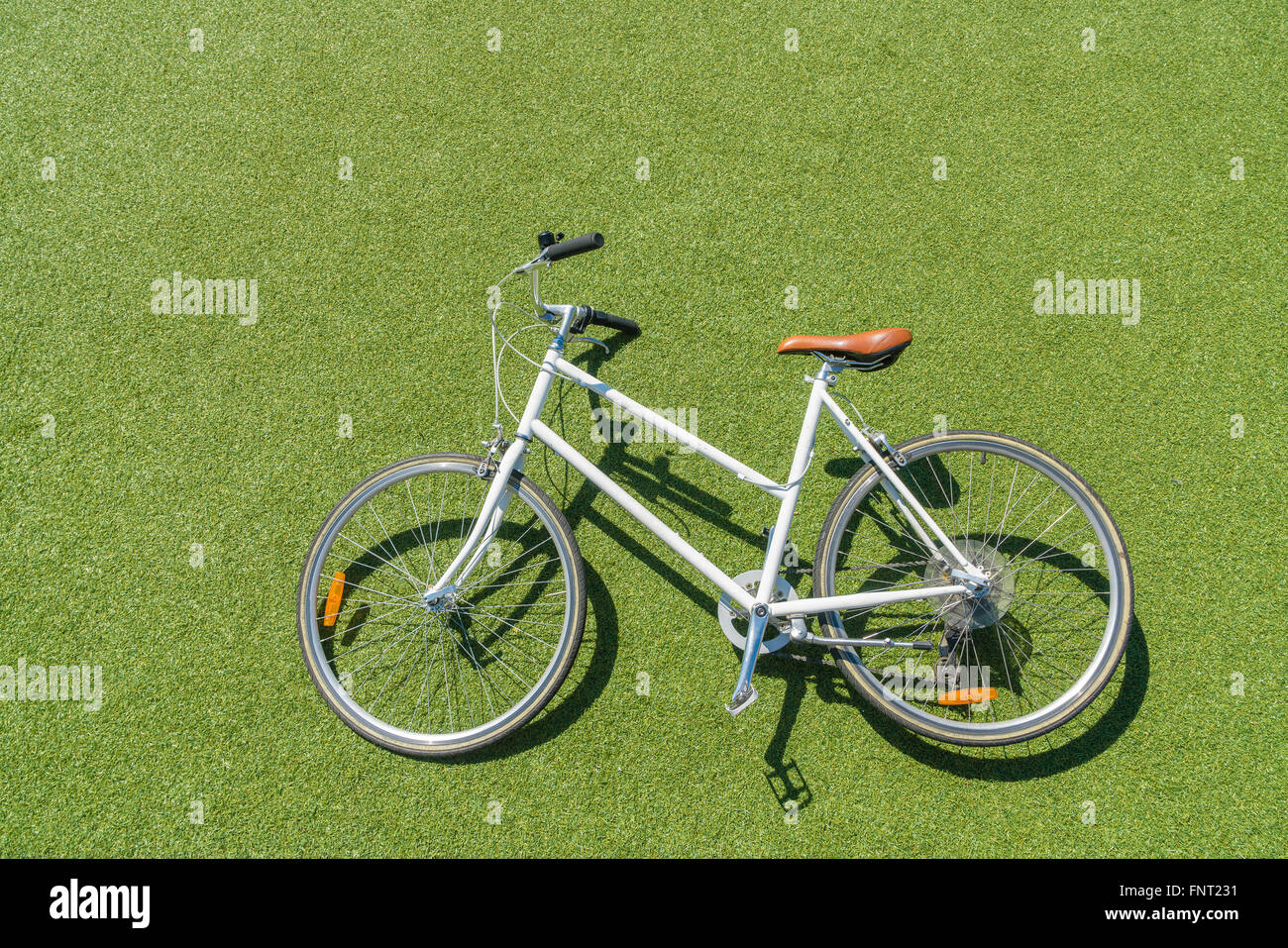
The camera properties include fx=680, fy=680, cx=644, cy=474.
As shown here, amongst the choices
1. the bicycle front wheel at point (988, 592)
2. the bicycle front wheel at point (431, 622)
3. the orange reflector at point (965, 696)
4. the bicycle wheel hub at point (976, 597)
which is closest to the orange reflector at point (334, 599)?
the bicycle front wheel at point (431, 622)

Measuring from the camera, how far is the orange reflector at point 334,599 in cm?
340

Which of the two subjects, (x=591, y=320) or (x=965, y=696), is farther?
(x=965, y=696)

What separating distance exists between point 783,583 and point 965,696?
1.00 metres

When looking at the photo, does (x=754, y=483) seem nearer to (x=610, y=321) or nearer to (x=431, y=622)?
(x=610, y=321)

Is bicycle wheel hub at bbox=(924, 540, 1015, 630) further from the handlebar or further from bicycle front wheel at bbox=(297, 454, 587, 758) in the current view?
the handlebar

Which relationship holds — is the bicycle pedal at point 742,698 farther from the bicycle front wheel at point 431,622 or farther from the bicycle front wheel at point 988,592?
the bicycle front wheel at point 431,622

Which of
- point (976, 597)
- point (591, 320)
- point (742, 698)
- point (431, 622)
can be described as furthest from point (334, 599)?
point (976, 597)

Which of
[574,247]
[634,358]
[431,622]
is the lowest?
[431,622]

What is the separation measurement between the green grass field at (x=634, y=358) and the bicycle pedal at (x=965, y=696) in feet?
0.93

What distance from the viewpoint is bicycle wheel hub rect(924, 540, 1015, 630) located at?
3.08 metres

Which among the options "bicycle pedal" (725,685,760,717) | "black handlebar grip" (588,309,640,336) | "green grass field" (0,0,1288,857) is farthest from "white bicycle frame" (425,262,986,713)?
"green grass field" (0,0,1288,857)

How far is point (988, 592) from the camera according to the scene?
3037 mm

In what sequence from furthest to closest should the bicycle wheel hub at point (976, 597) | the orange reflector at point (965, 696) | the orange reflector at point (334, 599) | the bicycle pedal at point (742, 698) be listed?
the orange reflector at point (334, 599) < the orange reflector at point (965, 696) < the bicycle wheel hub at point (976, 597) < the bicycle pedal at point (742, 698)

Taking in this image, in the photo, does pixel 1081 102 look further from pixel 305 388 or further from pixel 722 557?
pixel 305 388
